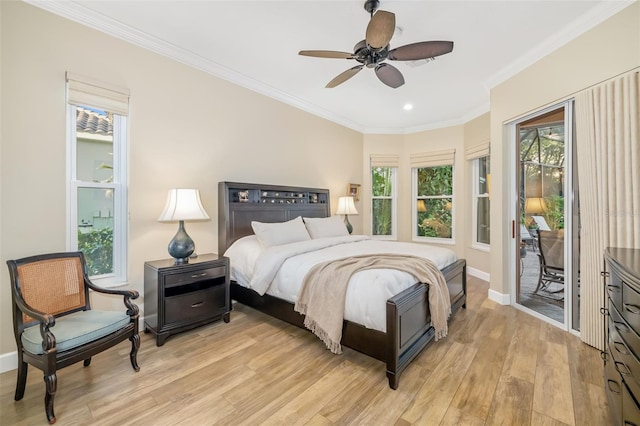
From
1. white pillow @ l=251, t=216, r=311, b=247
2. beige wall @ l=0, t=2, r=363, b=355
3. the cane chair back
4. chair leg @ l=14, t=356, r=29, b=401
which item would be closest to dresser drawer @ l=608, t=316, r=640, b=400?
white pillow @ l=251, t=216, r=311, b=247

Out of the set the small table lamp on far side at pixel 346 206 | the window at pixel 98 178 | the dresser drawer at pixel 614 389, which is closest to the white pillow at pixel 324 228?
the small table lamp on far side at pixel 346 206

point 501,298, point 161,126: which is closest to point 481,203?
point 501,298

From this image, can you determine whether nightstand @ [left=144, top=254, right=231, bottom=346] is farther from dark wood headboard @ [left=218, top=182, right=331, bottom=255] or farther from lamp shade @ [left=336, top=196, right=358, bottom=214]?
lamp shade @ [left=336, top=196, right=358, bottom=214]

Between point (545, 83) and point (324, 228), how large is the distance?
2.99m

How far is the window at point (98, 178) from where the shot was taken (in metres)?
2.42

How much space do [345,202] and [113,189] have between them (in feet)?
11.0

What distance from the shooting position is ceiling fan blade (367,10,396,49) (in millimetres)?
1812

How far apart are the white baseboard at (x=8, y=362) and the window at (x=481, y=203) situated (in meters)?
5.83

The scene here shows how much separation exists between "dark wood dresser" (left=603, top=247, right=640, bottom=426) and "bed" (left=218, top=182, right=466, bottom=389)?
3.51ft

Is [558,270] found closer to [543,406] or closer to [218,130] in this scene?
[543,406]

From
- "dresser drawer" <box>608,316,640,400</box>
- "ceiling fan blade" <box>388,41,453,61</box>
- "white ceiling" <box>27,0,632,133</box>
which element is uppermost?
"white ceiling" <box>27,0,632,133</box>

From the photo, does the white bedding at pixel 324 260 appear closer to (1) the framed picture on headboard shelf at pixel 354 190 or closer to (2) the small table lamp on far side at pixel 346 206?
(2) the small table lamp on far side at pixel 346 206

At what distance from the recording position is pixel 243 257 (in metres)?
3.10

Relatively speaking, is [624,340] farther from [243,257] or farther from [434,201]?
[434,201]
